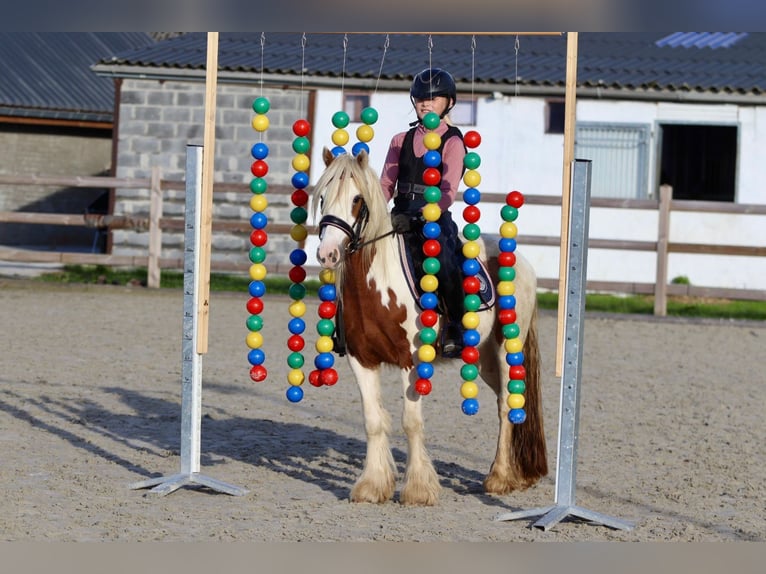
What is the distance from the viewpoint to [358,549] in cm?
480

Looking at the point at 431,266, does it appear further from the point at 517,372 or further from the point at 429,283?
the point at 517,372

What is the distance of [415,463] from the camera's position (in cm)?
588

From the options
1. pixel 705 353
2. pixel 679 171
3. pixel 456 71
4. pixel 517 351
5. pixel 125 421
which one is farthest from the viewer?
pixel 679 171

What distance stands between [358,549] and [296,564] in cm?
35

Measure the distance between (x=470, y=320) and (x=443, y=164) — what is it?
31.4 inches

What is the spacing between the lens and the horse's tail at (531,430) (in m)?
6.38

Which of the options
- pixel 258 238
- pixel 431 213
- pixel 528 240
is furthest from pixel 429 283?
pixel 528 240

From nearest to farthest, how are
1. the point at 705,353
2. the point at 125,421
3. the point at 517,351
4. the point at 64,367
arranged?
the point at 517,351 < the point at 125,421 < the point at 64,367 < the point at 705,353

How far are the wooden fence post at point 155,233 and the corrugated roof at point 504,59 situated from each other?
2686 millimetres

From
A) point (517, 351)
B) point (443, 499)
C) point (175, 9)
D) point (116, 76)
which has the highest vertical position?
point (116, 76)

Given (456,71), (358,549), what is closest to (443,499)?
(358,549)

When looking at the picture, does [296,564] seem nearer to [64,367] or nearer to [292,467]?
[292,467]

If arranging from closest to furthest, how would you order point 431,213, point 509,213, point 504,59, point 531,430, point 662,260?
point 431,213 → point 509,213 → point 531,430 → point 662,260 → point 504,59

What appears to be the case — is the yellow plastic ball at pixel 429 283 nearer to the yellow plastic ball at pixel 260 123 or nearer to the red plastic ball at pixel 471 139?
the red plastic ball at pixel 471 139
